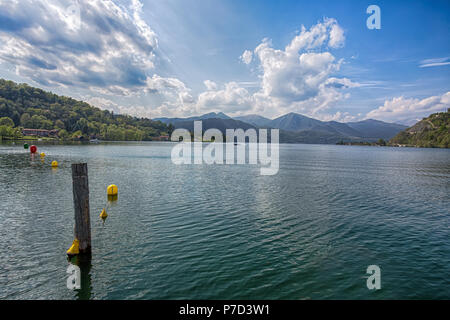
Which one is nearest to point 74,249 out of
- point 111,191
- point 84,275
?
point 84,275

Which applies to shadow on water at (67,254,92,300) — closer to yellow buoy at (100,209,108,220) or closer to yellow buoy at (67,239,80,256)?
yellow buoy at (67,239,80,256)

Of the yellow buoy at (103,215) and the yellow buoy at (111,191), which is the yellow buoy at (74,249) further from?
the yellow buoy at (111,191)

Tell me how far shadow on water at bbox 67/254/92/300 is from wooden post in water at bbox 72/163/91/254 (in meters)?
0.50

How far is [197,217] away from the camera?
2094 centimetres

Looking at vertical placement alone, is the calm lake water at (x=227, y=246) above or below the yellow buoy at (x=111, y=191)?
below

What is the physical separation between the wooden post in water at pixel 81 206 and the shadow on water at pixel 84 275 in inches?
19.6

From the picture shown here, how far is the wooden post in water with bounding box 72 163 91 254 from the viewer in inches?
517

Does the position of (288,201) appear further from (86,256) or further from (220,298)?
(86,256)

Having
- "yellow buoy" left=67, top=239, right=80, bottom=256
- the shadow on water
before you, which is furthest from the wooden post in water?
the shadow on water

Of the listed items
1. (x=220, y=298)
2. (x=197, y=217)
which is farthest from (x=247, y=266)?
(x=197, y=217)

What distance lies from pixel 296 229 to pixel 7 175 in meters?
46.9

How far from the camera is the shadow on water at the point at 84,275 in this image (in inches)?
399

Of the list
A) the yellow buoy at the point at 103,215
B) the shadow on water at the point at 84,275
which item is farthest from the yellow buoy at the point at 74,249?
the yellow buoy at the point at 103,215

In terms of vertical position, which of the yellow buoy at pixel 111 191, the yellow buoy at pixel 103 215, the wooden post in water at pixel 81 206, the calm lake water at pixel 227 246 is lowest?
the calm lake water at pixel 227 246
